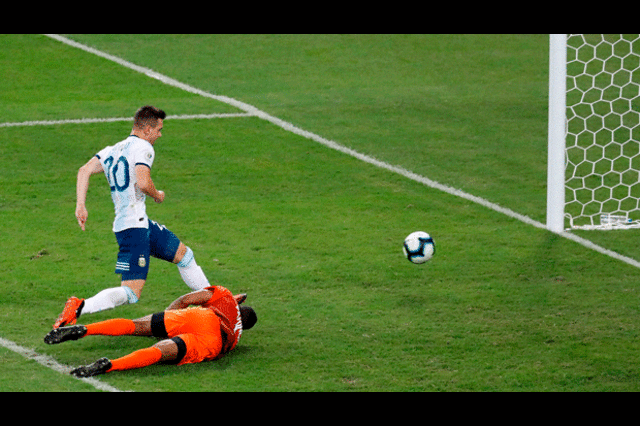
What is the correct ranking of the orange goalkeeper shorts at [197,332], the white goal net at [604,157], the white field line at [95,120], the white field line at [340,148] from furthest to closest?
the white field line at [95,120], the white goal net at [604,157], the white field line at [340,148], the orange goalkeeper shorts at [197,332]

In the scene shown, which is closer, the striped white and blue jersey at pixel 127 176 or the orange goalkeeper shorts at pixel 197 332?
the orange goalkeeper shorts at pixel 197 332

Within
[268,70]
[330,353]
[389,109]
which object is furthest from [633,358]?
[268,70]

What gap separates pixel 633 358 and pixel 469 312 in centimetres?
148

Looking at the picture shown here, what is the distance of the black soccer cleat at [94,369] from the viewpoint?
19.8 feet

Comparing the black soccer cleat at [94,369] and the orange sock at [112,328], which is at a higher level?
the orange sock at [112,328]

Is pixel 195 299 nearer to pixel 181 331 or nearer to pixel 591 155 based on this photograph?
Result: pixel 181 331

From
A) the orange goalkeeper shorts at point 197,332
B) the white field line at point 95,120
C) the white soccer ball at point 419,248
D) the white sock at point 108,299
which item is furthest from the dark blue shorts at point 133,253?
the white field line at point 95,120

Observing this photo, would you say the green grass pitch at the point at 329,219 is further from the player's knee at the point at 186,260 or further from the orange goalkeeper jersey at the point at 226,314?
the player's knee at the point at 186,260

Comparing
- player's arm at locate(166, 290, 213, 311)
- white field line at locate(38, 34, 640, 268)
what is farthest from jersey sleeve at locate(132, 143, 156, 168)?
white field line at locate(38, 34, 640, 268)

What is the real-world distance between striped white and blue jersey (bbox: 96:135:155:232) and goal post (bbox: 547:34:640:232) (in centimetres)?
494

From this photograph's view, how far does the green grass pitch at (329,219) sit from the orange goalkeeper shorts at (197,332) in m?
0.14

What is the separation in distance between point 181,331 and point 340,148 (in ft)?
22.4

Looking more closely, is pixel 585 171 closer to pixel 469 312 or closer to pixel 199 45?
pixel 469 312

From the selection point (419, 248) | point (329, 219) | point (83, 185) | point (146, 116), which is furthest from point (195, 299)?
point (329, 219)
